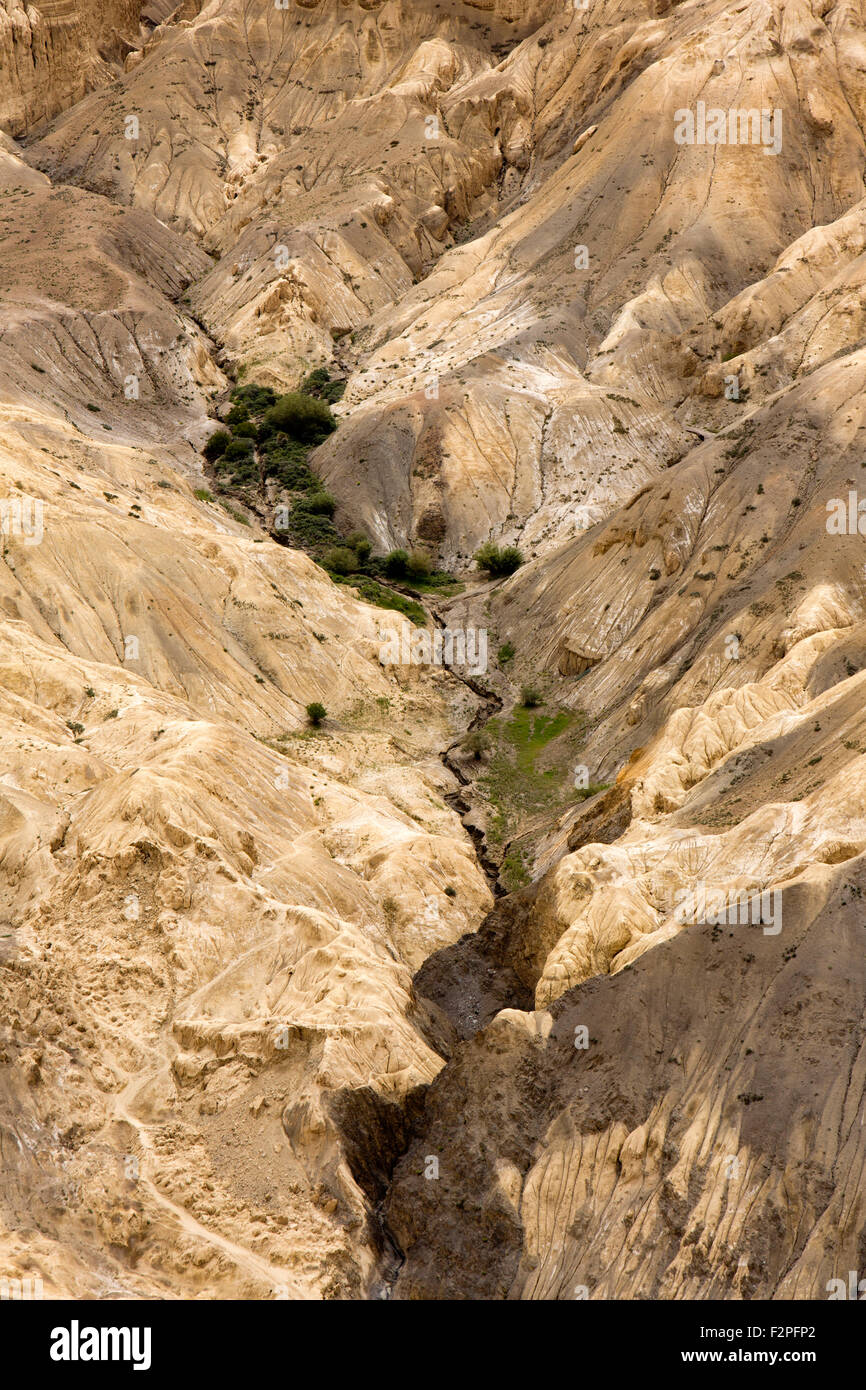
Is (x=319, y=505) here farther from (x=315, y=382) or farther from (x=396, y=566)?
(x=315, y=382)

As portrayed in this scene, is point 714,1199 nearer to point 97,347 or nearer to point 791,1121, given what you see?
point 791,1121

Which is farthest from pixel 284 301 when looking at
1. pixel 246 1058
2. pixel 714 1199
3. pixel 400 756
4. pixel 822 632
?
pixel 714 1199

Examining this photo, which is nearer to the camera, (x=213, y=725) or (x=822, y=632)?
(x=213, y=725)

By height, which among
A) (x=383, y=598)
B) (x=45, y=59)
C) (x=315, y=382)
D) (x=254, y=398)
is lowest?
(x=383, y=598)

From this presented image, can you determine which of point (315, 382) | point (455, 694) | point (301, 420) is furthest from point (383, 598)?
point (315, 382)

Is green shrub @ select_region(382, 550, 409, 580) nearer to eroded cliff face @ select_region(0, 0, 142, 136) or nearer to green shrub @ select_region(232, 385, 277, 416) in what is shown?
green shrub @ select_region(232, 385, 277, 416)

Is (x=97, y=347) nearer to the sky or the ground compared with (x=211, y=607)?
nearer to the sky
